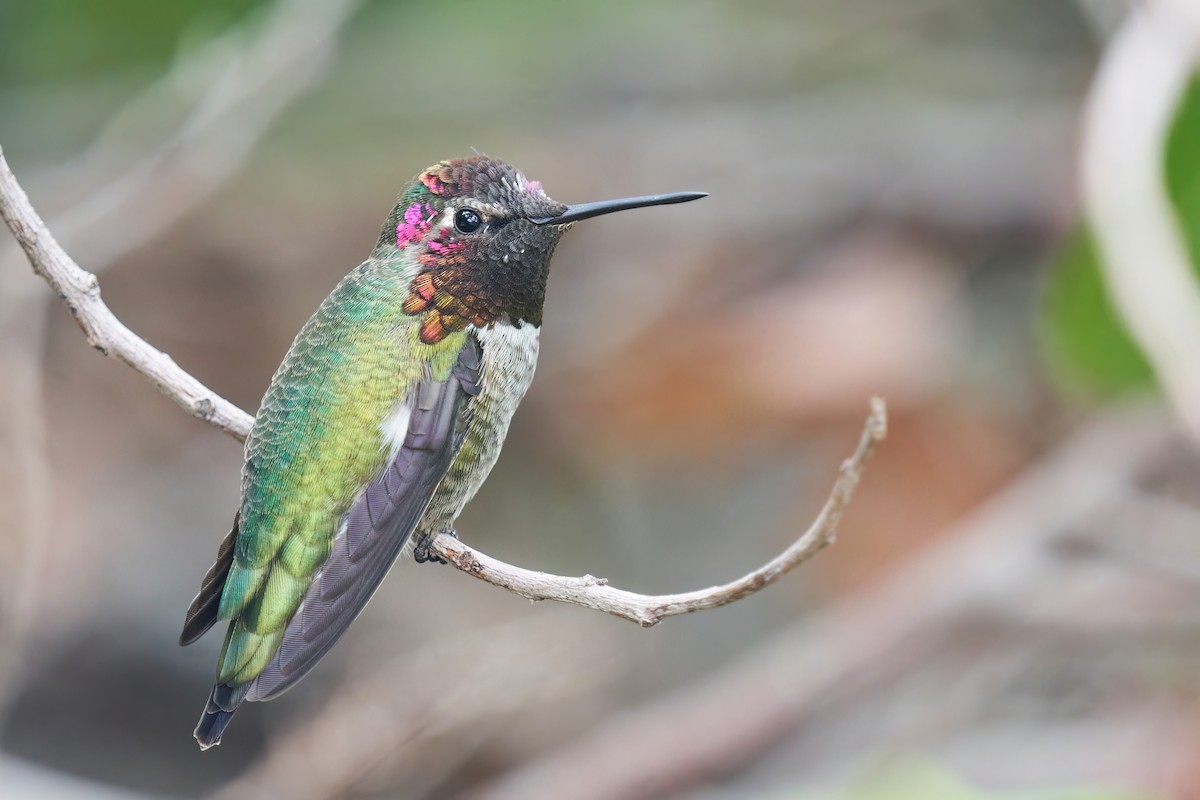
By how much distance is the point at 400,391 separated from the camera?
158 centimetres

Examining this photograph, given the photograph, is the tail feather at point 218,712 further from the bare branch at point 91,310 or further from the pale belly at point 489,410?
the bare branch at point 91,310

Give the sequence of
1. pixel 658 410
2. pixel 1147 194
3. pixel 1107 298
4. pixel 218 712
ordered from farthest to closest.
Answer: pixel 658 410
pixel 1107 298
pixel 1147 194
pixel 218 712

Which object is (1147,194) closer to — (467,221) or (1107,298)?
(1107,298)

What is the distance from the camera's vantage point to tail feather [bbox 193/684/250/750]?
111 cm

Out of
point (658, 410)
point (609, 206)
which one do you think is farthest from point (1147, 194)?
point (658, 410)

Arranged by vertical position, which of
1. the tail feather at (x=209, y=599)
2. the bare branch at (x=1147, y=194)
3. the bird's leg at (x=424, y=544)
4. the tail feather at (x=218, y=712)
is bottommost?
the tail feather at (x=218, y=712)

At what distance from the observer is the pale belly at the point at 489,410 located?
1567mm

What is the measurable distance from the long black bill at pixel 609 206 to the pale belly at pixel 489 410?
163mm

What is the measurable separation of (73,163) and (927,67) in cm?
516

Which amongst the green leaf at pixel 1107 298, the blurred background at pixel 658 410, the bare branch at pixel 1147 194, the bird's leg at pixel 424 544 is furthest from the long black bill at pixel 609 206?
the green leaf at pixel 1107 298

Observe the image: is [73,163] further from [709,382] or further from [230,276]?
[709,382]

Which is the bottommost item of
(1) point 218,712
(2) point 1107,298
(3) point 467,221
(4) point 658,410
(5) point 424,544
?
(1) point 218,712

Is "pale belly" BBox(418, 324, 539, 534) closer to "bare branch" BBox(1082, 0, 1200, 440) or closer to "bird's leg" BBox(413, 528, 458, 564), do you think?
"bird's leg" BBox(413, 528, 458, 564)

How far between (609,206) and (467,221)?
0.30 m
